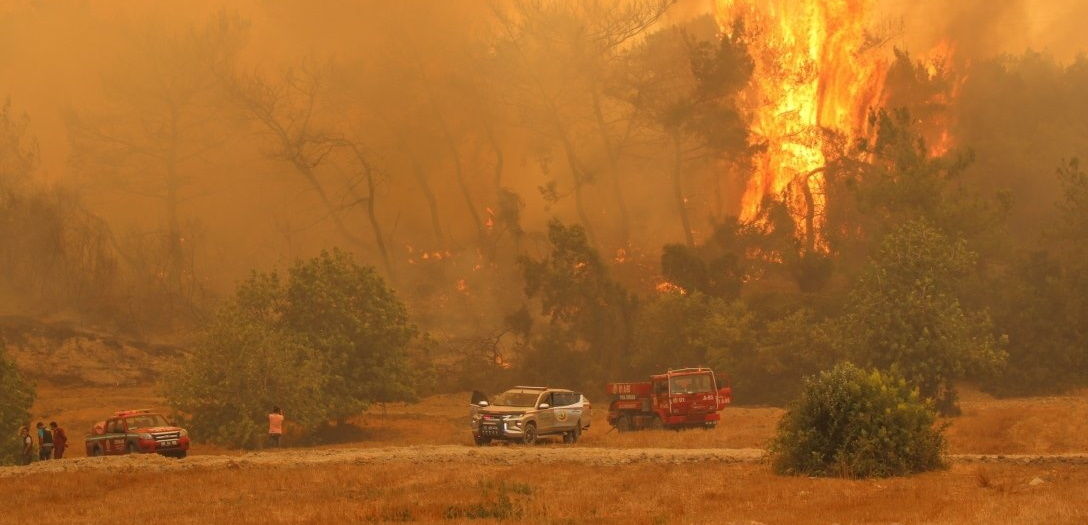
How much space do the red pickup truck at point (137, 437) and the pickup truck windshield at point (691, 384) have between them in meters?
16.7

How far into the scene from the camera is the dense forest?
55156 millimetres

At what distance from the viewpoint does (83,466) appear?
32.2 meters

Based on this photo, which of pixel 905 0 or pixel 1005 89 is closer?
pixel 1005 89

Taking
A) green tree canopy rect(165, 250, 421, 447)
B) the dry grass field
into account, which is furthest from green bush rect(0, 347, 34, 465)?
the dry grass field

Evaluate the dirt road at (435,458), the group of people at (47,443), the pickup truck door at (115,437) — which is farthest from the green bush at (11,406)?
the dirt road at (435,458)

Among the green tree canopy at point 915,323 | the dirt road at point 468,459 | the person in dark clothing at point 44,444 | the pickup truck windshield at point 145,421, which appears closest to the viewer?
the dirt road at point 468,459

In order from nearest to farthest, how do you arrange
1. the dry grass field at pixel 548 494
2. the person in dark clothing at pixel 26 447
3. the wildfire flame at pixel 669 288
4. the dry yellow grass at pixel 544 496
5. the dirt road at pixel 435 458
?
the dry yellow grass at pixel 544 496
the dry grass field at pixel 548 494
the dirt road at pixel 435 458
the person in dark clothing at pixel 26 447
the wildfire flame at pixel 669 288

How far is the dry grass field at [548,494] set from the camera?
21281mm

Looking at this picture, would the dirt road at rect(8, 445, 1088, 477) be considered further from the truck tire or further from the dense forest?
the dense forest

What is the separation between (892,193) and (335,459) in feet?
111

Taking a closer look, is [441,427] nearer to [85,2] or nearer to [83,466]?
[83,466]

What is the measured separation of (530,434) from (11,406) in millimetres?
17973

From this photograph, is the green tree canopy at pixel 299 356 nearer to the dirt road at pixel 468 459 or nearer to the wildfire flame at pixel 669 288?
the dirt road at pixel 468 459

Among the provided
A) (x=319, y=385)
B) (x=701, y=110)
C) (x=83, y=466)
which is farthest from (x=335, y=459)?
(x=701, y=110)
